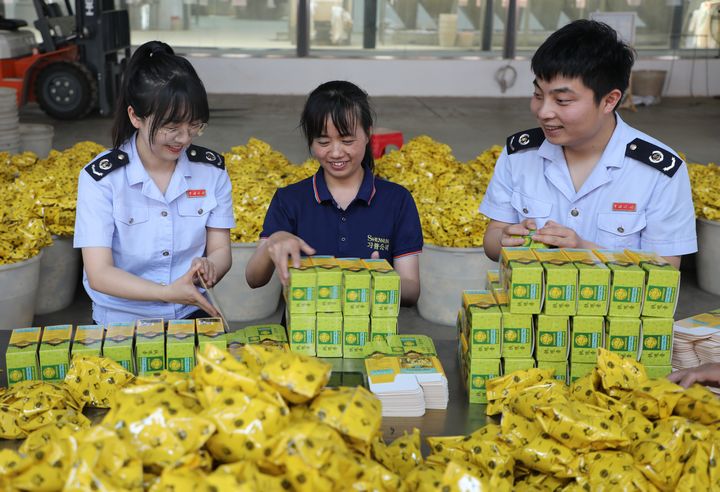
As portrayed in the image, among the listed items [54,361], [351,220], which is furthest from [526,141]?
[54,361]

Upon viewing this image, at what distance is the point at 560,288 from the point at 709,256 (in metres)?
3.49

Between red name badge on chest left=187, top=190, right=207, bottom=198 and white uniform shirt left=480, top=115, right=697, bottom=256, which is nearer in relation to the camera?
white uniform shirt left=480, top=115, right=697, bottom=256

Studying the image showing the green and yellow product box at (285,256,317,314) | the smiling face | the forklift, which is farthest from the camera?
the forklift

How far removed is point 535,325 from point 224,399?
0.82 m

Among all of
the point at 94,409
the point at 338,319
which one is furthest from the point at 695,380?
the point at 94,409

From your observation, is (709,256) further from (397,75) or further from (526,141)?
(397,75)

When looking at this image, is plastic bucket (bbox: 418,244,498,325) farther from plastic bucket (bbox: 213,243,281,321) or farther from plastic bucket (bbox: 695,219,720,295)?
plastic bucket (bbox: 695,219,720,295)

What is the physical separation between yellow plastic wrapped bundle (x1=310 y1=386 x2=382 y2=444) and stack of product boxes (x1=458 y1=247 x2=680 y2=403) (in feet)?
1.67

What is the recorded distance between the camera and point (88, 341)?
184cm

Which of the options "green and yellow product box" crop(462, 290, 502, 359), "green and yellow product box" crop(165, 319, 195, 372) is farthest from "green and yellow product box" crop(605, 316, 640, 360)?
"green and yellow product box" crop(165, 319, 195, 372)

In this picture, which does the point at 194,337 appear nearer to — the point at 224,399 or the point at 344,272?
the point at 344,272

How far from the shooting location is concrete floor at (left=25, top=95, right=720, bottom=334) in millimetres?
8734

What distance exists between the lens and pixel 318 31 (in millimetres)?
12531

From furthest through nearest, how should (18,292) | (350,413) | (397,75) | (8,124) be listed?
(397,75) < (8,124) < (18,292) < (350,413)
